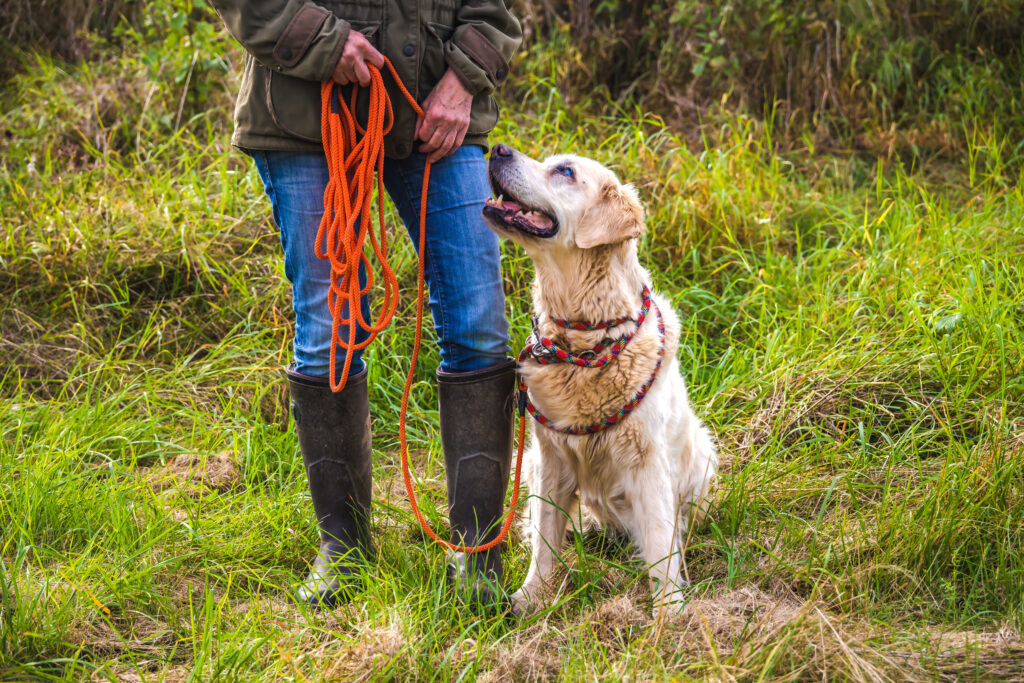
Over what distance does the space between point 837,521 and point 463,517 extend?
1048 mm

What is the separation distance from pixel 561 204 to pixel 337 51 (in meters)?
0.72

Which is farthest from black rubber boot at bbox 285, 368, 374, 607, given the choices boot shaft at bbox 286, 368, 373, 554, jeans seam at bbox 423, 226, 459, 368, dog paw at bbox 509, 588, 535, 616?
dog paw at bbox 509, 588, 535, 616

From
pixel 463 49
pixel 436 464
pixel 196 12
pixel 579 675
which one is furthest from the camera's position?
pixel 196 12

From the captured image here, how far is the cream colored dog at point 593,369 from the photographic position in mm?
2137

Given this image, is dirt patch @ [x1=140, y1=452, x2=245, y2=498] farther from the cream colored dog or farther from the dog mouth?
the dog mouth

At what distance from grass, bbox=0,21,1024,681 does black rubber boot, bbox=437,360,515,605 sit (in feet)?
0.39

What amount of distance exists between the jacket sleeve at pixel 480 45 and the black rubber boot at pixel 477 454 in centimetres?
74

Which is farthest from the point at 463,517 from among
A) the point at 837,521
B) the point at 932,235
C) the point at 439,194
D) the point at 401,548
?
the point at 932,235

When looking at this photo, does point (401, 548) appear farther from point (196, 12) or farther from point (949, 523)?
point (196, 12)

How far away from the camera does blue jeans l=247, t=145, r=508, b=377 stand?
1948mm

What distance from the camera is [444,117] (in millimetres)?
1936

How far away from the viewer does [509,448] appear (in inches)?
87.9

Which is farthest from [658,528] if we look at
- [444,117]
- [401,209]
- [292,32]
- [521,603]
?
[292,32]

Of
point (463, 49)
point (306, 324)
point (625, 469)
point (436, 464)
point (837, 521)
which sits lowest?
point (436, 464)
